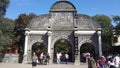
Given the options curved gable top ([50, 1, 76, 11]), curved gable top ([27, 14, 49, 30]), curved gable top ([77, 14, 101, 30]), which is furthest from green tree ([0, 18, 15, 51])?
curved gable top ([77, 14, 101, 30])

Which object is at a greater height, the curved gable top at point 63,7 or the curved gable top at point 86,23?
the curved gable top at point 63,7

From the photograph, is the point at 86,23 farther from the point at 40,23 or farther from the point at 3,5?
the point at 3,5

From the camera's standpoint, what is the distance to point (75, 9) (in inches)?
1364

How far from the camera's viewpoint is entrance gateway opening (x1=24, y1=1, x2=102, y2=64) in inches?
1316

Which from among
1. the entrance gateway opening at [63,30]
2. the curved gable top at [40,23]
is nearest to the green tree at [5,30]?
the entrance gateway opening at [63,30]

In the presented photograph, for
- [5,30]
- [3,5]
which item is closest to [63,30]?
[5,30]

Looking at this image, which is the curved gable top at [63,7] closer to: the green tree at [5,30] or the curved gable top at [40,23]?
the curved gable top at [40,23]

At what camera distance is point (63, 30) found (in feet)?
112

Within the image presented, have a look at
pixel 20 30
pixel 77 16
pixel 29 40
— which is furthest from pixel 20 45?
pixel 77 16

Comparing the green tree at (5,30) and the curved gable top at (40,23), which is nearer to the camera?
the green tree at (5,30)

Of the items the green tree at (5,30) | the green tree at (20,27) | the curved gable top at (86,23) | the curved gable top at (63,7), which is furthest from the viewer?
the green tree at (20,27)

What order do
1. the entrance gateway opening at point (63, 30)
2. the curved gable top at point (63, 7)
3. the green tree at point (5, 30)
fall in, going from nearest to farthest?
the green tree at point (5, 30) → the entrance gateway opening at point (63, 30) → the curved gable top at point (63, 7)

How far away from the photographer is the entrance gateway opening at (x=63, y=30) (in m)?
33.4

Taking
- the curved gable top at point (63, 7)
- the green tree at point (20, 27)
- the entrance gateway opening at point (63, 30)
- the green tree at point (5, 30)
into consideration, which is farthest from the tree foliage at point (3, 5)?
the green tree at point (20, 27)
